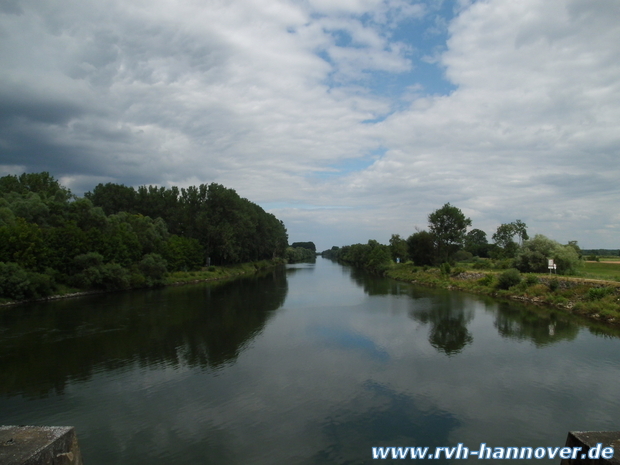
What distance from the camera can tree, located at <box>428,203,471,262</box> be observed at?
58.4 meters

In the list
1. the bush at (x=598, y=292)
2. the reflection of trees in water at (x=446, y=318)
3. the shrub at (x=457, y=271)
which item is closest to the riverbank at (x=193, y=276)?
the reflection of trees in water at (x=446, y=318)

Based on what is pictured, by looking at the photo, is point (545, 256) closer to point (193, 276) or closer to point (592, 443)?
point (592, 443)

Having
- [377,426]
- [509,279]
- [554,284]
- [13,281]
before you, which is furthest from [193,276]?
[377,426]

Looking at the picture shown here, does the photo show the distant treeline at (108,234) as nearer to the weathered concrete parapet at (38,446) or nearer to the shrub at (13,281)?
the shrub at (13,281)

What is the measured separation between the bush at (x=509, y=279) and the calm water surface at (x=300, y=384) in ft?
31.7

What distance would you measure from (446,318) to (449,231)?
37.5 meters

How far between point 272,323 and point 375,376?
10.3m

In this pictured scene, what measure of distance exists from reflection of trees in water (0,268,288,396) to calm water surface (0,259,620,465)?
0.35 feet

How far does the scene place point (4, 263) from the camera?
95.5 feet

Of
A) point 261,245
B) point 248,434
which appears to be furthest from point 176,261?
point 248,434

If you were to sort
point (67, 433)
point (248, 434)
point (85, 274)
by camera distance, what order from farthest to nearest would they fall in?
point (85, 274) → point (248, 434) → point (67, 433)

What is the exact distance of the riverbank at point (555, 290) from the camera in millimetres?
22781

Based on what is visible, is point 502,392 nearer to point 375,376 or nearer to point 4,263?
point 375,376

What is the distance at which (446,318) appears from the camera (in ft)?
78.0
